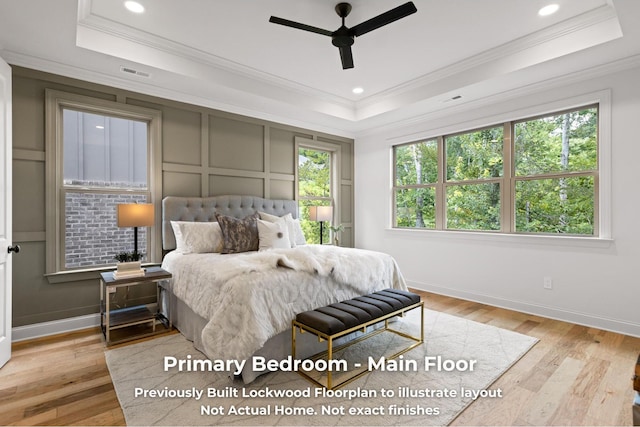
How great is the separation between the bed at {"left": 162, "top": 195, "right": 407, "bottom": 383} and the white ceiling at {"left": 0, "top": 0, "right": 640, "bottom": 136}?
1.45 meters

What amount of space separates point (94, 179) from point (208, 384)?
8.29 feet

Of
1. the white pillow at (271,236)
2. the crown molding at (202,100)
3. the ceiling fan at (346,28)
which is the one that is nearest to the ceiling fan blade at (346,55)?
the ceiling fan at (346,28)

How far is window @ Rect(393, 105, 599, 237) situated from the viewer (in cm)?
349

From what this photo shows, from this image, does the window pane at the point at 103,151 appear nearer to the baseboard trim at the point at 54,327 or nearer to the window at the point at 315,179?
the baseboard trim at the point at 54,327

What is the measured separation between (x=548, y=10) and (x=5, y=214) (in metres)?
4.68

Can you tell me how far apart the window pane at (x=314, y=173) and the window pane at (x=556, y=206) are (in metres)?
2.87

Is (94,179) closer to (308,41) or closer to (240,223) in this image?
(240,223)

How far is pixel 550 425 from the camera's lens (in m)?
1.83

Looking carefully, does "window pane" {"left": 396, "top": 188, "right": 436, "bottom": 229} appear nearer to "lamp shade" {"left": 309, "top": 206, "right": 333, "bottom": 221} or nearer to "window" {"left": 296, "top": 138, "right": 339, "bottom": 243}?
"window" {"left": 296, "top": 138, "right": 339, "bottom": 243}

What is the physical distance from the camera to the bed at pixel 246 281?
2156 millimetres

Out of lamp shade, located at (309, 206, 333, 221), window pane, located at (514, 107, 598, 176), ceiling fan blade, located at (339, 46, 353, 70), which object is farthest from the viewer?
lamp shade, located at (309, 206, 333, 221)

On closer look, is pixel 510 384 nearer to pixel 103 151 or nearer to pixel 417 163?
pixel 417 163

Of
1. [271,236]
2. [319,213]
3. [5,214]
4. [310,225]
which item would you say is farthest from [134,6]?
[310,225]

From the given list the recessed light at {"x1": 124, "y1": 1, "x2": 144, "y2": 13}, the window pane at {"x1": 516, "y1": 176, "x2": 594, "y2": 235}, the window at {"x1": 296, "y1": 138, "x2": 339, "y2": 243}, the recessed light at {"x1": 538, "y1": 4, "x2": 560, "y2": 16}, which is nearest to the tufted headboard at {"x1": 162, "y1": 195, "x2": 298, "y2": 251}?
the window at {"x1": 296, "y1": 138, "x2": 339, "y2": 243}
